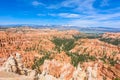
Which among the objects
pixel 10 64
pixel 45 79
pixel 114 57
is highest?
pixel 10 64

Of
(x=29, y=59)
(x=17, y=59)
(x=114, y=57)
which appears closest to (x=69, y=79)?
(x=17, y=59)

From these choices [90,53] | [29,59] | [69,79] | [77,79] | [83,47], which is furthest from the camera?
[83,47]

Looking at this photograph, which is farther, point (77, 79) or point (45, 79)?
point (77, 79)

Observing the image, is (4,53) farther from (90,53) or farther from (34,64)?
(90,53)

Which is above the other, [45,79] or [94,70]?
[45,79]

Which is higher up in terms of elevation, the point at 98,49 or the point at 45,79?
the point at 45,79

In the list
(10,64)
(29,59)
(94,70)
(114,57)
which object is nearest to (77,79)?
(94,70)

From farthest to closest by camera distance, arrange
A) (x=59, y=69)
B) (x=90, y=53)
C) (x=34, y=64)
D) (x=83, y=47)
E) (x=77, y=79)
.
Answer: (x=83, y=47) → (x=90, y=53) → (x=34, y=64) → (x=59, y=69) → (x=77, y=79)

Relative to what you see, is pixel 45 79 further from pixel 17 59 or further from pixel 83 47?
pixel 83 47

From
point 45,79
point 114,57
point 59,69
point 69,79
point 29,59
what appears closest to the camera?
point 45,79
